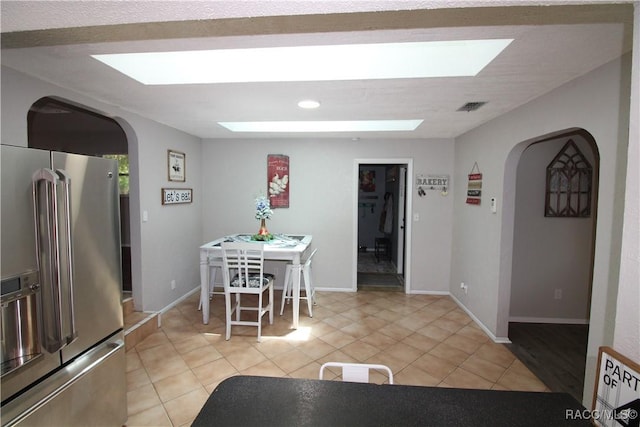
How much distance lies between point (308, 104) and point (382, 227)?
190 inches

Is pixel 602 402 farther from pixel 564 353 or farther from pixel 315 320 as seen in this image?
pixel 315 320

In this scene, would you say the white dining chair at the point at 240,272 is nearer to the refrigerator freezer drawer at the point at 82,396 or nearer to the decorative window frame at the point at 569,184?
the refrigerator freezer drawer at the point at 82,396

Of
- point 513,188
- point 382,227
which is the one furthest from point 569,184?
point 382,227

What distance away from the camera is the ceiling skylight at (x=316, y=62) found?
1938 mm

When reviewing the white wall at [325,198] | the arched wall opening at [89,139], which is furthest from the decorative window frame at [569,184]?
the arched wall opening at [89,139]

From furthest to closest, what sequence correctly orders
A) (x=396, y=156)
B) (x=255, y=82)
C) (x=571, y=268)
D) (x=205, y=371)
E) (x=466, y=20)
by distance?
1. (x=396, y=156)
2. (x=571, y=268)
3. (x=205, y=371)
4. (x=255, y=82)
5. (x=466, y=20)

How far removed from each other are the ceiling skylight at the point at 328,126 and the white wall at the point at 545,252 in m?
1.46

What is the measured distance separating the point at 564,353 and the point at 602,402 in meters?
2.43

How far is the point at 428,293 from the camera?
4.33 metres

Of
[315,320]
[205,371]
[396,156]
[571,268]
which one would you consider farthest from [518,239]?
[205,371]

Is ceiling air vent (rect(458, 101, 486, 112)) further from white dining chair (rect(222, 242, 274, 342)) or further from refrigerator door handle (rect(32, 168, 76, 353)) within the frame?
refrigerator door handle (rect(32, 168, 76, 353))

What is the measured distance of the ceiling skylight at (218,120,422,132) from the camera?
3738 mm

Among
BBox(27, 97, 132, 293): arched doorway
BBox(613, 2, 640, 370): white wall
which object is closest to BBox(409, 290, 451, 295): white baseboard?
BBox(613, 2, 640, 370): white wall

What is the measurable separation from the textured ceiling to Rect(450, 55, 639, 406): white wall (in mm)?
136
